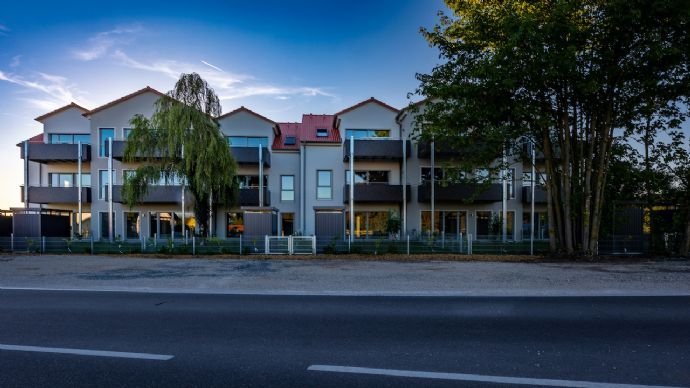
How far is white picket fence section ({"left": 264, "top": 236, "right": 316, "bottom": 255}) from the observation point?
16.3 metres

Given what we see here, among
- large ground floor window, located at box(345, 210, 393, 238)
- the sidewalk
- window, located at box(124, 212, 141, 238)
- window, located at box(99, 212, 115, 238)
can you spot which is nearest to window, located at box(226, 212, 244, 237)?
window, located at box(124, 212, 141, 238)

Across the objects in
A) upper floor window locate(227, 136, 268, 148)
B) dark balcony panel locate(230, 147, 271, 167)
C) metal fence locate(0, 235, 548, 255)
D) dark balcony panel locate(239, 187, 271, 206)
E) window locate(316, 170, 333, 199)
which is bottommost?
metal fence locate(0, 235, 548, 255)

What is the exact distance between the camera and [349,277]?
35.9ft

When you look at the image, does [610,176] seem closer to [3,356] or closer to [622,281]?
[622,281]

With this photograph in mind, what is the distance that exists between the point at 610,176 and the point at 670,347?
14.0 metres

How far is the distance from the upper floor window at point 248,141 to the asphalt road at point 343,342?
1984 centimetres

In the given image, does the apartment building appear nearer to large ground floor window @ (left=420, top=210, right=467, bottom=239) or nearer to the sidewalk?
large ground floor window @ (left=420, top=210, right=467, bottom=239)

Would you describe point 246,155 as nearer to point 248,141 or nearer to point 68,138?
point 248,141

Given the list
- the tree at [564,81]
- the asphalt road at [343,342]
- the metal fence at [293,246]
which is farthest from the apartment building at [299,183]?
the asphalt road at [343,342]

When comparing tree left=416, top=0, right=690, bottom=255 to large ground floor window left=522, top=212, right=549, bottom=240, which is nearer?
tree left=416, top=0, right=690, bottom=255

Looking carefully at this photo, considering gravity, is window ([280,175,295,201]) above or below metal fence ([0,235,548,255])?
above

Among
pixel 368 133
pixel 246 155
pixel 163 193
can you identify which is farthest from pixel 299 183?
pixel 163 193

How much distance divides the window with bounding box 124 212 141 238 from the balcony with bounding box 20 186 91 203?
289 centimetres

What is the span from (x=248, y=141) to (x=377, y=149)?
9155 millimetres
